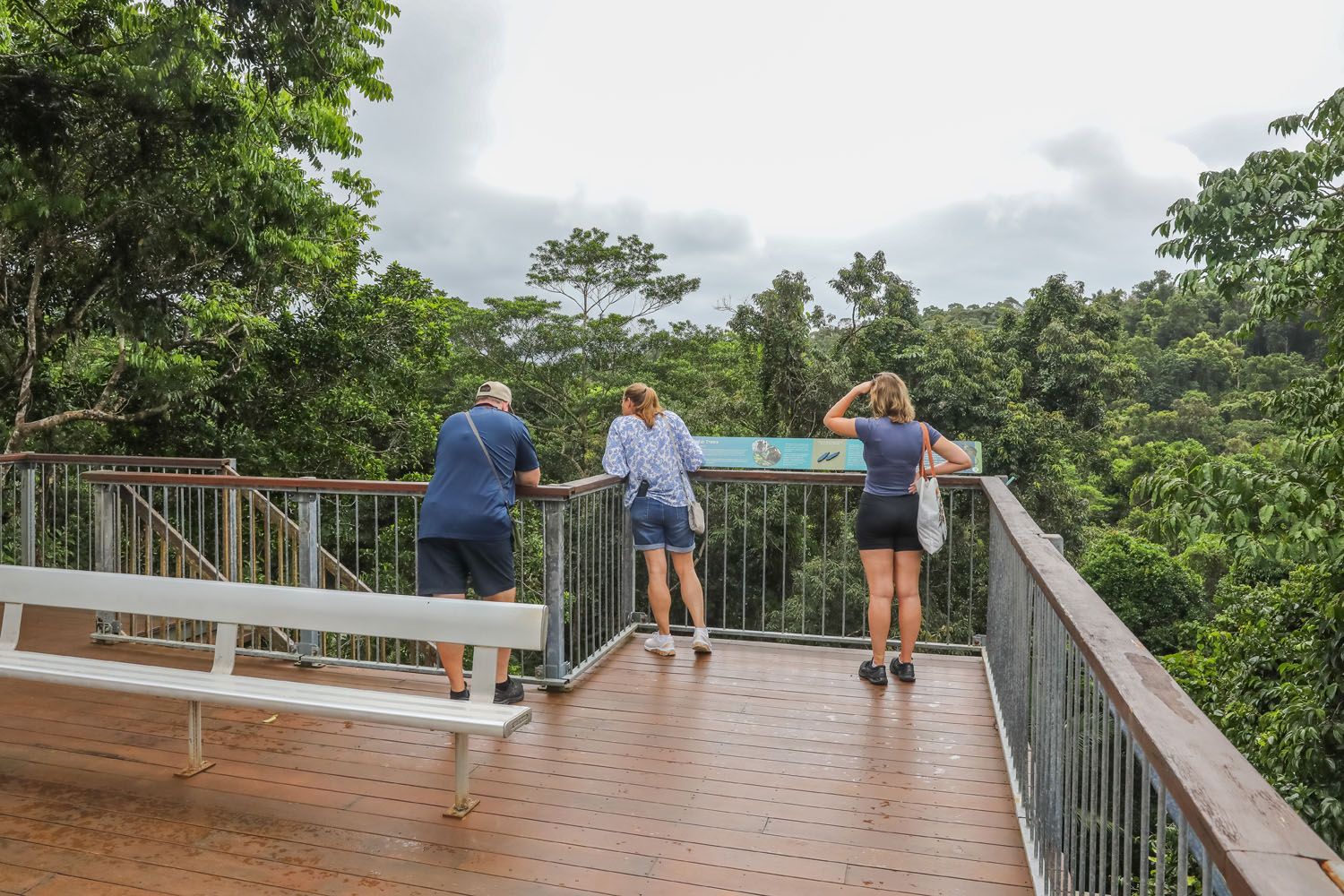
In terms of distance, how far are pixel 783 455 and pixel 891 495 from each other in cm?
174

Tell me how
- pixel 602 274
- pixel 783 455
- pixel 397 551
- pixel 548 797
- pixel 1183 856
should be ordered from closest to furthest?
1. pixel 1183 856
2. pixel 548 797
3. pixel 397 551
4. pixel 783 455
5. pixel 602 274

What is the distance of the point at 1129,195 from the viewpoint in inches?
2378

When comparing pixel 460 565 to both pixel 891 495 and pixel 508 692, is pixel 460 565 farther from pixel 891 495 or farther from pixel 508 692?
pixel 891 495

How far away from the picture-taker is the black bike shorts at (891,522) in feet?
15.1

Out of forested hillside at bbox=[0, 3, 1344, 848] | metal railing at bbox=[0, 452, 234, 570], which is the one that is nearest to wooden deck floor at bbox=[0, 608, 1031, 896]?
metal railing at bbox=[0, 452, 234, 570]

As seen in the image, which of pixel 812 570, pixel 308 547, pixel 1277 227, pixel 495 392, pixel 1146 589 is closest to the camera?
pixel 495 392

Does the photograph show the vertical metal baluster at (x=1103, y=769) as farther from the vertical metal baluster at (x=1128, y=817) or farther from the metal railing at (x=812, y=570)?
the metal railing at (x=812, y=570)

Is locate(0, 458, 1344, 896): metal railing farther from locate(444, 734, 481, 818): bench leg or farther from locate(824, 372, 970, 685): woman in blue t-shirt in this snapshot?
locate(444, 734, 481, 818): bench leg

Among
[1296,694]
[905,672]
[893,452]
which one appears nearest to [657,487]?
[893,452]

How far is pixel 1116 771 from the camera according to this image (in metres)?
1.56

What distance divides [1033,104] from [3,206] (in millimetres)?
30056

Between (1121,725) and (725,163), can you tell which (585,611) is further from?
(725,163)

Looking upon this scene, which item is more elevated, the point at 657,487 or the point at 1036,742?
the point at 657,487

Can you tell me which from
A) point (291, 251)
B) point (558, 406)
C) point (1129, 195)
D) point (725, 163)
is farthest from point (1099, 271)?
point (291, 251)
